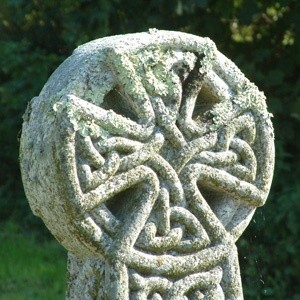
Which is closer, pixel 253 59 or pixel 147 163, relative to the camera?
pixel 147 163

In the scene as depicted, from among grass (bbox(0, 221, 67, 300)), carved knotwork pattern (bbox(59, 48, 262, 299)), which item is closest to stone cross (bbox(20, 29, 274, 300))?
carved knotwork pattern (bbox(59, 48, 262, 299))

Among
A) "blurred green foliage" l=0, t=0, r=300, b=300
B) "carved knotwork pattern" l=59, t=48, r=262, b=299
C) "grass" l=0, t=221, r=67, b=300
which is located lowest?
"grass" l=0, t=221, r=67, b=300

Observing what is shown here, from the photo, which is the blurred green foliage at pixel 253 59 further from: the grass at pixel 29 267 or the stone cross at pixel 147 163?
the stone cross at pixel 147 163

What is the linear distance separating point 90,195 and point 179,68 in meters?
0.57

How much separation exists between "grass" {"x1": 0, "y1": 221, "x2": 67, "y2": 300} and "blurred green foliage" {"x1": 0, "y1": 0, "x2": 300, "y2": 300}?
0.31 metres

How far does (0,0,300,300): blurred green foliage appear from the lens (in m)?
6.81

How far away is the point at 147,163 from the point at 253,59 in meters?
3.86

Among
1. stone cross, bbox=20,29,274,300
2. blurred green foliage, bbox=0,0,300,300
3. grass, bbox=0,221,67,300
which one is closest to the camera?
stone cross, bbox=20,29,274,300

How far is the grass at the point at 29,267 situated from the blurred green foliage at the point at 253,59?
0.31 metres

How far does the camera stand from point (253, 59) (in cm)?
757

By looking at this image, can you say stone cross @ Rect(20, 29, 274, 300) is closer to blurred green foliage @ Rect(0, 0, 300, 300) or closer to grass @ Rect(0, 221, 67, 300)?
blurred green foliage @ Rect(0, 0, 300, 300)

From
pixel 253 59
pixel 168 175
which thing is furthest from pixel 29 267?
pixel 168 175

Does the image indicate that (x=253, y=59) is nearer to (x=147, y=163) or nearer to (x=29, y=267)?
(x=29, y=267)

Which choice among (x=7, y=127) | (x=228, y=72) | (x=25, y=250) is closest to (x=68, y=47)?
(x=7, y=127)
